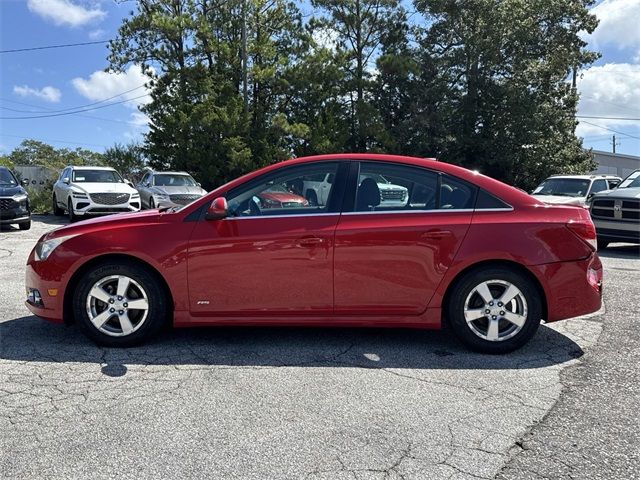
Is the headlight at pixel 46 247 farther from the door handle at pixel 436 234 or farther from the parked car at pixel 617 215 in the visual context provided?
the parked car at pixel 617 215

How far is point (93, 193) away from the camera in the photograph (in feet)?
52.2

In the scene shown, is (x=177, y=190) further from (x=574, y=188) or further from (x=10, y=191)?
(x=574, y=188)

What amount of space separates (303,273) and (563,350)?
92.8 inches

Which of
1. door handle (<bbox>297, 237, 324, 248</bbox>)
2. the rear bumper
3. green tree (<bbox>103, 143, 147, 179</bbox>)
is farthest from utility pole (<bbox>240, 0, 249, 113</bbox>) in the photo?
the rear bumper

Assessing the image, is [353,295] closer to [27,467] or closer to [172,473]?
[172,473]

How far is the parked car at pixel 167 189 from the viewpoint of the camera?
17.7m

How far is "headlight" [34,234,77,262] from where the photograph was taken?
15.0 ft

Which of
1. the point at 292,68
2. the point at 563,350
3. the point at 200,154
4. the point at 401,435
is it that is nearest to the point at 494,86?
the point at 292,68

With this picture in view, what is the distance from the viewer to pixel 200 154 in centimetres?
2633

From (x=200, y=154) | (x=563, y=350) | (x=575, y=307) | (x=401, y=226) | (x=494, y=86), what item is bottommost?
(x=563, y=350)

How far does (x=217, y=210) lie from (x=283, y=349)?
4.24 ft

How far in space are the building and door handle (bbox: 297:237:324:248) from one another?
59508mm

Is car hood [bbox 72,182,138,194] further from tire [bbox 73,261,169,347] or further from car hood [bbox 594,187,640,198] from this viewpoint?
car hood [bbox 594,187,640,198]

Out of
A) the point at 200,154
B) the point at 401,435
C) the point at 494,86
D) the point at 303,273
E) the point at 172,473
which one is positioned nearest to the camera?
the point at 172,473
